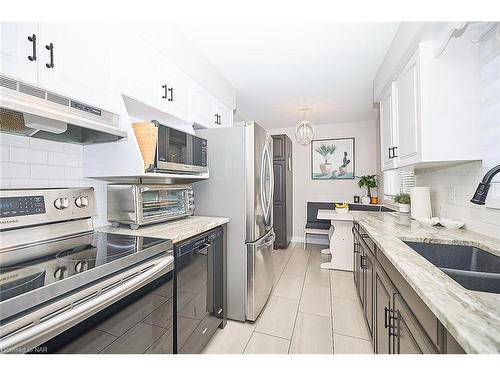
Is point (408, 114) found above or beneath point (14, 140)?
above

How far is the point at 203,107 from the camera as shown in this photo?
7.70 ft

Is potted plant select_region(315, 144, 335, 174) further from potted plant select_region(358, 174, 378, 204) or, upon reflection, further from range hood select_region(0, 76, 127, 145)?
range hood select_region(0, 76, 127, 145)

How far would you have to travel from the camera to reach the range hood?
897 millimetres

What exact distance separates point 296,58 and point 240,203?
156cm

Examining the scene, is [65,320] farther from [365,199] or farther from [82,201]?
[365,199]

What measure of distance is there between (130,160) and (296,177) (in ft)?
13.0

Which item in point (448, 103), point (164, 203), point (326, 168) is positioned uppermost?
point (448, 103)

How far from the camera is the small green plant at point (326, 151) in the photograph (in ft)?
15.5

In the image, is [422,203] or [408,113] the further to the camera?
[422,203]

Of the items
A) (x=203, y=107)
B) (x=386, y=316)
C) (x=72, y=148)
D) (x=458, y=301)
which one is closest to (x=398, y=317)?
(x=386, y=316)

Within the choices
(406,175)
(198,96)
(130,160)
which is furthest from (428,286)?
(406,175)

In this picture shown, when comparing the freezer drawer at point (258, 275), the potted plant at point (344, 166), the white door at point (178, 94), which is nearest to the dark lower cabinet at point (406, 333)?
the freezer drawer at point (258, 275)

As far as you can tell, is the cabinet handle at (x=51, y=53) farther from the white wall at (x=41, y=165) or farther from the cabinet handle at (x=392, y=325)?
the cabinet handle at (x=392, y=325)

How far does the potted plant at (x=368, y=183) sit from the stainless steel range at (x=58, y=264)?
3.91 meters
